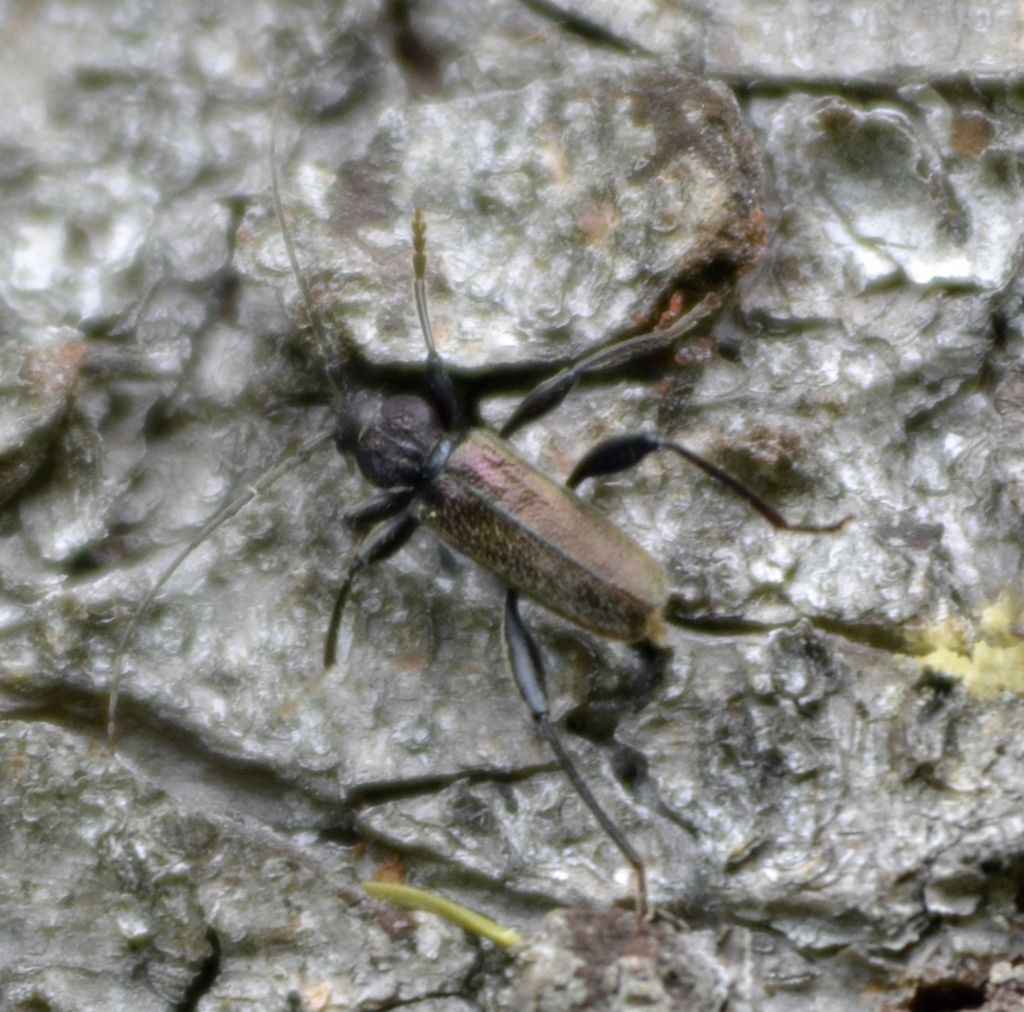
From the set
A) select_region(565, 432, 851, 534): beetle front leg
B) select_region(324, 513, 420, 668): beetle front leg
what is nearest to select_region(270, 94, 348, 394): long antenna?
select_region(324, 513, 420, 668): beetle front leg

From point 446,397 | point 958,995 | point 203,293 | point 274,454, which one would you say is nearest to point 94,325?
point 203,293

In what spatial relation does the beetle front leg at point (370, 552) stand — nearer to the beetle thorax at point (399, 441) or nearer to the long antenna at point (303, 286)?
the beetle thorax at point (399, 441)

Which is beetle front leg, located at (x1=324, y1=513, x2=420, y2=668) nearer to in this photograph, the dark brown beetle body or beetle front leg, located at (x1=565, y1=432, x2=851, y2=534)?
the dark brown beetle body

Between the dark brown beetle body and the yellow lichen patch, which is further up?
the yellow lichen patch

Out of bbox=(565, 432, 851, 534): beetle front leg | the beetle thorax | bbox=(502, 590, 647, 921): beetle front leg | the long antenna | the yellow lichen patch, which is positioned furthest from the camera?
the beetle thorax

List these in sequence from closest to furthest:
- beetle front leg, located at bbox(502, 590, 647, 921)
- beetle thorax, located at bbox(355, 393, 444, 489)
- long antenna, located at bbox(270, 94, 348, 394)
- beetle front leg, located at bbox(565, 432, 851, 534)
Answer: beetle front leg, located at bbox(502, 590, 647, 921)
beetle front leg, located at bbox(565, 432, 851, 534)
long antenna, located at bbox(270, 94, 348, 394)
beetle thorax, located at bbox(355, 393, 444, 489)

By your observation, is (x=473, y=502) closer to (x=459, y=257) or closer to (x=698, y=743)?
(x=459, y=257)

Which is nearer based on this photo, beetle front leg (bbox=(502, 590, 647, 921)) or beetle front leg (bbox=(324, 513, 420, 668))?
beetle front leg (bbox=(502, 590, 647, 921))

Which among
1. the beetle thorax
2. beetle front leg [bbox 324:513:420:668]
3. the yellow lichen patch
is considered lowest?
beetle front leg [bbox 324:513:420:668]
